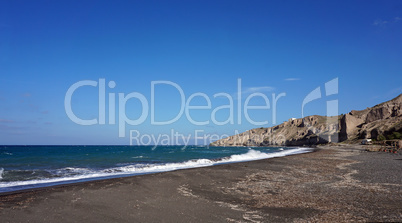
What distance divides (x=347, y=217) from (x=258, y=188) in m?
5.59

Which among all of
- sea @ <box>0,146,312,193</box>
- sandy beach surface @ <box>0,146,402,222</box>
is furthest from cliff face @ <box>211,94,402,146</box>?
sandy beach surface @ <box>0,146,402,222</box>

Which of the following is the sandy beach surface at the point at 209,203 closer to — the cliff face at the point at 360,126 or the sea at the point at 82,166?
the sea at the point at 82,166

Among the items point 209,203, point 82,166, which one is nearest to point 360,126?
point 82,166

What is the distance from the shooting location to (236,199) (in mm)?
10805

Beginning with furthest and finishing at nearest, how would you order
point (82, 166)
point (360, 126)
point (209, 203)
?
point (360, 126) → point (82, 166) → point (209, 203)

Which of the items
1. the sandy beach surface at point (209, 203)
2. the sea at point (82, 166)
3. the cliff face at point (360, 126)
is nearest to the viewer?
the sandy beach surface at point (209, 203)

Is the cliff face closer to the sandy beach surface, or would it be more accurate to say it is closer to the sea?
the sea

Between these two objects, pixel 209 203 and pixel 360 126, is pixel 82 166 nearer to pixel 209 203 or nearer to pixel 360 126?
pixel 209 203

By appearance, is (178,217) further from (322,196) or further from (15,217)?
(322,196)

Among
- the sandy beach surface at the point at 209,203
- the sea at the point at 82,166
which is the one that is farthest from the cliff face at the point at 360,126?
the sandy beach surface at the point at 209,203

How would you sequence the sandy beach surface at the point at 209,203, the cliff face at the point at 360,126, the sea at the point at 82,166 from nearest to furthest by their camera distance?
the sandy beach surface at the point at 209,203 → the sea at the point at 82,166 → the cliff face at the point at 360,126

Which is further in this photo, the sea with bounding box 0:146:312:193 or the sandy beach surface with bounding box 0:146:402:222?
the sea with bounding box 0:146:312:193

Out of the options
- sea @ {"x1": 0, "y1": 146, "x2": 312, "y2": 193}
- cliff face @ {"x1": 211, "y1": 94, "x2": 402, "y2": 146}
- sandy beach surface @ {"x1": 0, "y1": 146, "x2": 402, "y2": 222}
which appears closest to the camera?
sandy beach surface @ {"x1": 0, "y1": 146, "x2": 402, "y2": 222}

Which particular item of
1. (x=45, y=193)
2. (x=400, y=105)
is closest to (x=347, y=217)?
(x=45, y=193)
